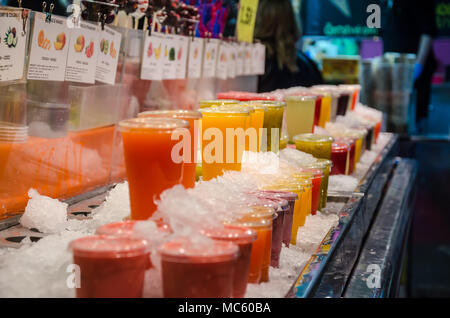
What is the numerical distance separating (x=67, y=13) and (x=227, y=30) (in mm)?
2771

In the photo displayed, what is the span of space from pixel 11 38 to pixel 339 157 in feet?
4.88

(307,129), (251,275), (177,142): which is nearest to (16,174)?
(177,142)

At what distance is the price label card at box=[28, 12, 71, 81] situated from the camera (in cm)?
200

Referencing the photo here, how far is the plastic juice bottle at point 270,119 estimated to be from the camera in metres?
2.23

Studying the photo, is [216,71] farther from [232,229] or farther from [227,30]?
[232,229]

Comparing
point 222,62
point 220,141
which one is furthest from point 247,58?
point 220,141

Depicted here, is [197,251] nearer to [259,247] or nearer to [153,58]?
[259,247]

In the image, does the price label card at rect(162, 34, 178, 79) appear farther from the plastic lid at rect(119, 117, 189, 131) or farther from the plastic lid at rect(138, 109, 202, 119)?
the plastic lid at rect(119, 117, 189, 131)

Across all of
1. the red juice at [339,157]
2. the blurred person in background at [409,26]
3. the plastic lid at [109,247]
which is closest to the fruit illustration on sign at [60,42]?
the plastic lid at [109,247]

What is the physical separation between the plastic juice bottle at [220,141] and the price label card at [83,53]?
0.63m

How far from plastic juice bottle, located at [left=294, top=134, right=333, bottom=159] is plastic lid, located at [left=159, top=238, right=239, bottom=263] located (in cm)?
146

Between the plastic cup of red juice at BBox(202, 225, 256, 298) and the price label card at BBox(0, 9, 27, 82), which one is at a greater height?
the price label card at BBox(0, 9, 27, 82)

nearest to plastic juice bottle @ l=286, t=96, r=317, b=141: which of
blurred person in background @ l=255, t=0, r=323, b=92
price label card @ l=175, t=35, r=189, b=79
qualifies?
price label card @ l=175, t=35, r=189, b=79
